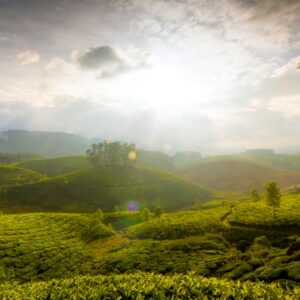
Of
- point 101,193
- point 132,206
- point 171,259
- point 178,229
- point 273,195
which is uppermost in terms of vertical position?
point 273,195

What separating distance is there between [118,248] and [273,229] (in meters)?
33.2

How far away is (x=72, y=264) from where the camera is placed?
144 feet

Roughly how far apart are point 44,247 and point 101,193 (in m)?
107

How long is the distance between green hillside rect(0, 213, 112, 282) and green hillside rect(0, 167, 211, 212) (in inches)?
2565

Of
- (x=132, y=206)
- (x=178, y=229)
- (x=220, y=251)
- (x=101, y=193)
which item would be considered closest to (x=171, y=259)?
(x=220, y=251)

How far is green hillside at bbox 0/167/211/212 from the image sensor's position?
13500 cm

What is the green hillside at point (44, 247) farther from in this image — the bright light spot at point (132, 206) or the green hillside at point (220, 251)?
the bright light spot at point (132, 206)

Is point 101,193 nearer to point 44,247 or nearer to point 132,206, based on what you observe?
point 132,206

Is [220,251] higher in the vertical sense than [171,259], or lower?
higher

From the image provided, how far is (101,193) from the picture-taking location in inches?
6088

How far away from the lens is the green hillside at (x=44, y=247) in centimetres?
3844

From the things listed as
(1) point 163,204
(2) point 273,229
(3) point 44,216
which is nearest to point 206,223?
(2) point 273,229

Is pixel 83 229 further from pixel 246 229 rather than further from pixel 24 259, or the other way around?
pixel 246 229

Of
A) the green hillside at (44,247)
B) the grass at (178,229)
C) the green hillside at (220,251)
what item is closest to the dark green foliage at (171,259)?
the green hillside at (220,251)
